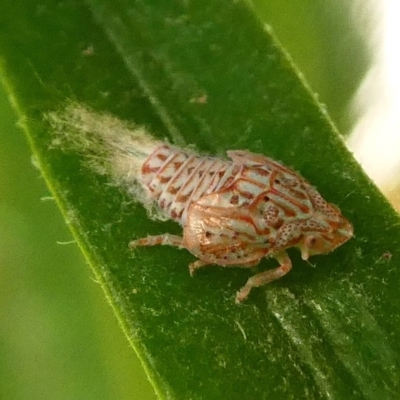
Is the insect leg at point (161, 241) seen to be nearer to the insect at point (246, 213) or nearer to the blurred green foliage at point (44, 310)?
the insect at point (246, 213)

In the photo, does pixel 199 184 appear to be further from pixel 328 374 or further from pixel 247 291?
pixel 328 374

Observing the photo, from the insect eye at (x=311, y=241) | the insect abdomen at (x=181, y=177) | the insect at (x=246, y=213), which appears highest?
the insect abdomen at (x=181, y=177)

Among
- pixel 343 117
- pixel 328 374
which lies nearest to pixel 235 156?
pixel 328 374

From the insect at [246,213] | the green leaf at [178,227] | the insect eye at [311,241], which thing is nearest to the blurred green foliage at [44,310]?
the green leaf at [178,227]

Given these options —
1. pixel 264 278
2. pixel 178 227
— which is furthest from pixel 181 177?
pixel 264 278

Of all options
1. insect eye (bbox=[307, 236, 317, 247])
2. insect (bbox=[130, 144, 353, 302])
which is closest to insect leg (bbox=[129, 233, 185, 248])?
insect (bbox=[130, 144, 353, 302])

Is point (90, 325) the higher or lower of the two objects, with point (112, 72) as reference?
lower
